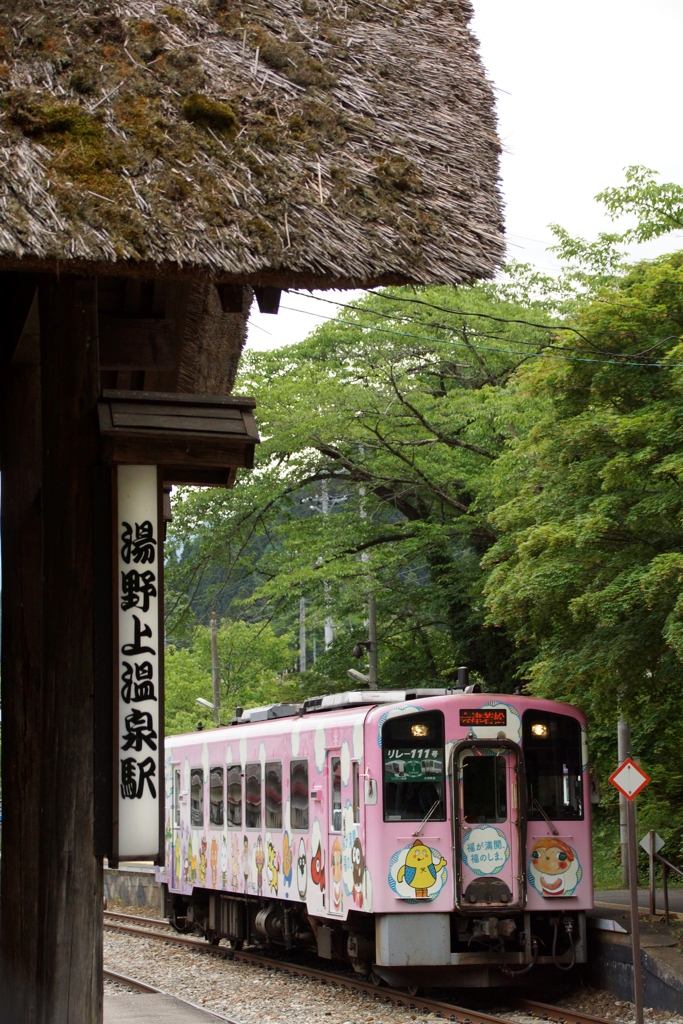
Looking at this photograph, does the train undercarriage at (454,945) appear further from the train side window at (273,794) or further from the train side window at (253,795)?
the train side window at (253,795)

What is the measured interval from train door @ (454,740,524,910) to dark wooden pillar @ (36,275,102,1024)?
7603 mm

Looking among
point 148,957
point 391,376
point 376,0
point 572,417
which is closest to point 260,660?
point 391,376

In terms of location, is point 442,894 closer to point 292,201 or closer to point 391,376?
point 292,201

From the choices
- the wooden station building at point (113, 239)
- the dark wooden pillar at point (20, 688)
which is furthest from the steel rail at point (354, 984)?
the wooden station building at point (113, 239)

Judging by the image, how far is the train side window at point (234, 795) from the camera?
1583 cm

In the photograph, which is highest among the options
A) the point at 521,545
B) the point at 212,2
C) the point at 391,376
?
the point at 391,376

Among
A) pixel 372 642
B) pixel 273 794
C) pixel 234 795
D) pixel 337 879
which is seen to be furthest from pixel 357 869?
pixel 372 642

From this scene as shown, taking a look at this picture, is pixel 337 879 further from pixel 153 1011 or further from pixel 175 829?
pixel 175 829

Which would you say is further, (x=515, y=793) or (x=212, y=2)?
(x=515, y=793)

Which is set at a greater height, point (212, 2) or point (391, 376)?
point (391, 376)

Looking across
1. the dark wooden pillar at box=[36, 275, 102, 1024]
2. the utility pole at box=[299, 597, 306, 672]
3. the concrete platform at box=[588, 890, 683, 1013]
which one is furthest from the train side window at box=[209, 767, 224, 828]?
the dark wooden pillar at box=[36, 275, 102, 1024]

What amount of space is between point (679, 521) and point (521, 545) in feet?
6.46

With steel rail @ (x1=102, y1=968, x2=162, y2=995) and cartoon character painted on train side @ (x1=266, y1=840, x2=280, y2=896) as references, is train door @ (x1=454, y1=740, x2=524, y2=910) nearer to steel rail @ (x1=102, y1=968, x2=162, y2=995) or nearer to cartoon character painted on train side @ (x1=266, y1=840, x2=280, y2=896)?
cartoon character painted on train side @ (x1=266, y1=840, x2=280, y2=896)

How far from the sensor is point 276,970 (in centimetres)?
1491
